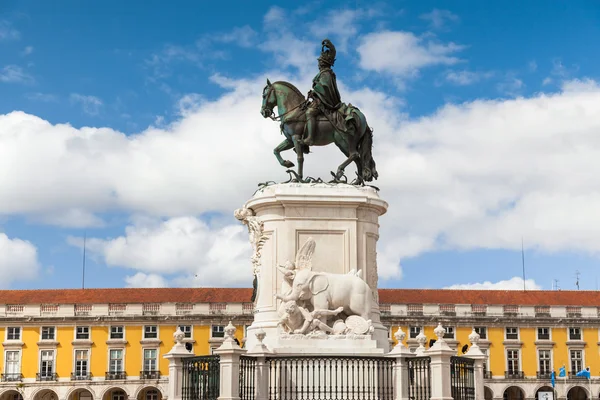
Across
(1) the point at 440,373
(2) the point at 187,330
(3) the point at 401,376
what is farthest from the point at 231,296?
(1) the point at 440,373

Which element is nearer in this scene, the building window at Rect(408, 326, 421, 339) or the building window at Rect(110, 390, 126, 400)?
the building window at Rect(408, 326, 421, 339)

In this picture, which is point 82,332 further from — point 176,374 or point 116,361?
point 176,374

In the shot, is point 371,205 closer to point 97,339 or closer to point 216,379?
point 216,379

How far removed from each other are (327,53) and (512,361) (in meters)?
55.1

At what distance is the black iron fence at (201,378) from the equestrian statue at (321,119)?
4.18 metres

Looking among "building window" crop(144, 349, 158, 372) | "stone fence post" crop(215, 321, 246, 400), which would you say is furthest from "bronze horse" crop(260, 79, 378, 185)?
"building window" crop(144, 349, 158, 372)

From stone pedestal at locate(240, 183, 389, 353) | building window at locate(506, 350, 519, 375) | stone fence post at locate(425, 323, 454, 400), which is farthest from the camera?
building window at locate(506, 350, 519, 375)

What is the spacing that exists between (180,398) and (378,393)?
3173 mm

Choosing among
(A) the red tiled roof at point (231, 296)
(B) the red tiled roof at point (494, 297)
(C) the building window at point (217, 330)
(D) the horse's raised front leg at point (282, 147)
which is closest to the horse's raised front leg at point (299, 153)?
(D) the horse's raised front leg at point (282, 147)

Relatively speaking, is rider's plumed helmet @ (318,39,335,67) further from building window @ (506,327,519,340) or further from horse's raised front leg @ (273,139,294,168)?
building window @ (506,327,519,340)

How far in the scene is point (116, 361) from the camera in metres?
68.1

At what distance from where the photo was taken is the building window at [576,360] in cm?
6975

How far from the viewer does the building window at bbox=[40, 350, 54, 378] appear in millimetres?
67438

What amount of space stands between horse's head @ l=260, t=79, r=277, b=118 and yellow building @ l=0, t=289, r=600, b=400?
4803cm
